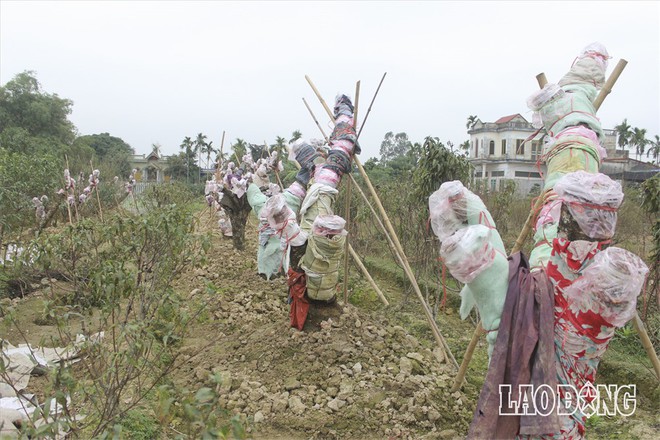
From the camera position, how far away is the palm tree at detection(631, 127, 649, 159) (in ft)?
110

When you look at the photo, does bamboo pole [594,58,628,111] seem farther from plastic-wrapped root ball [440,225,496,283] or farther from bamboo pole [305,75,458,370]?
bamboo pole [305,75,458,370]

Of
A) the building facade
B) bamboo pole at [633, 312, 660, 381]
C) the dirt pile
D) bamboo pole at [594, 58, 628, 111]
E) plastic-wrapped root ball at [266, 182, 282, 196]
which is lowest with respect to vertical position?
the dirt pile

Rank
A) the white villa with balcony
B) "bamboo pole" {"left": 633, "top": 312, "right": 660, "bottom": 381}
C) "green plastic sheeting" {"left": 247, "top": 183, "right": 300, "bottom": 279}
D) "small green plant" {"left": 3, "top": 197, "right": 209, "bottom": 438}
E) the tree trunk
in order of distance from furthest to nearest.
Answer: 1. the white villa with balcony
2. the tree trunk
3. "green plastic sheeting" {"left": 247, "top": 183, "right": 300, "bottom": 279}
4. "bamboo pole" {"left": 633, "top": 312, "right": 660, "bottom": 381}
5. "small green plant" {"left": 3, "top": 197, "right": 209, "bottom": 438}

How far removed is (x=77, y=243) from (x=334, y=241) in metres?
2.01

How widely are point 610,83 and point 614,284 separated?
5.67 feet

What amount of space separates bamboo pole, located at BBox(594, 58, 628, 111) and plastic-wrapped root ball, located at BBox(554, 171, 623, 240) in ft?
4.23

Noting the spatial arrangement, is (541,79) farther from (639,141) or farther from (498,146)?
(639,141)

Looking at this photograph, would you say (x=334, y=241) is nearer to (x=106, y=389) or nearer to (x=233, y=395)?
(x=233, y=395)

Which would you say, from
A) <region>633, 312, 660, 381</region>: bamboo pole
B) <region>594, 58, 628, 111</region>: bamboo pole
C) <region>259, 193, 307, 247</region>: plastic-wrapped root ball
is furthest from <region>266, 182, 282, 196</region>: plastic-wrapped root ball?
<region>633, 312, 660, 381</region>: bamboo pole

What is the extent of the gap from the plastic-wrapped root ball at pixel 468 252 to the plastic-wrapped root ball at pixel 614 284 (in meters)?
0.42

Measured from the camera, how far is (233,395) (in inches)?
153

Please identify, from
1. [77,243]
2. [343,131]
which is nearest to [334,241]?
[343,131]

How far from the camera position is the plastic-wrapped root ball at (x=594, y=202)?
2115 mm

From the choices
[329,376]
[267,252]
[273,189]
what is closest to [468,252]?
[329,376]
